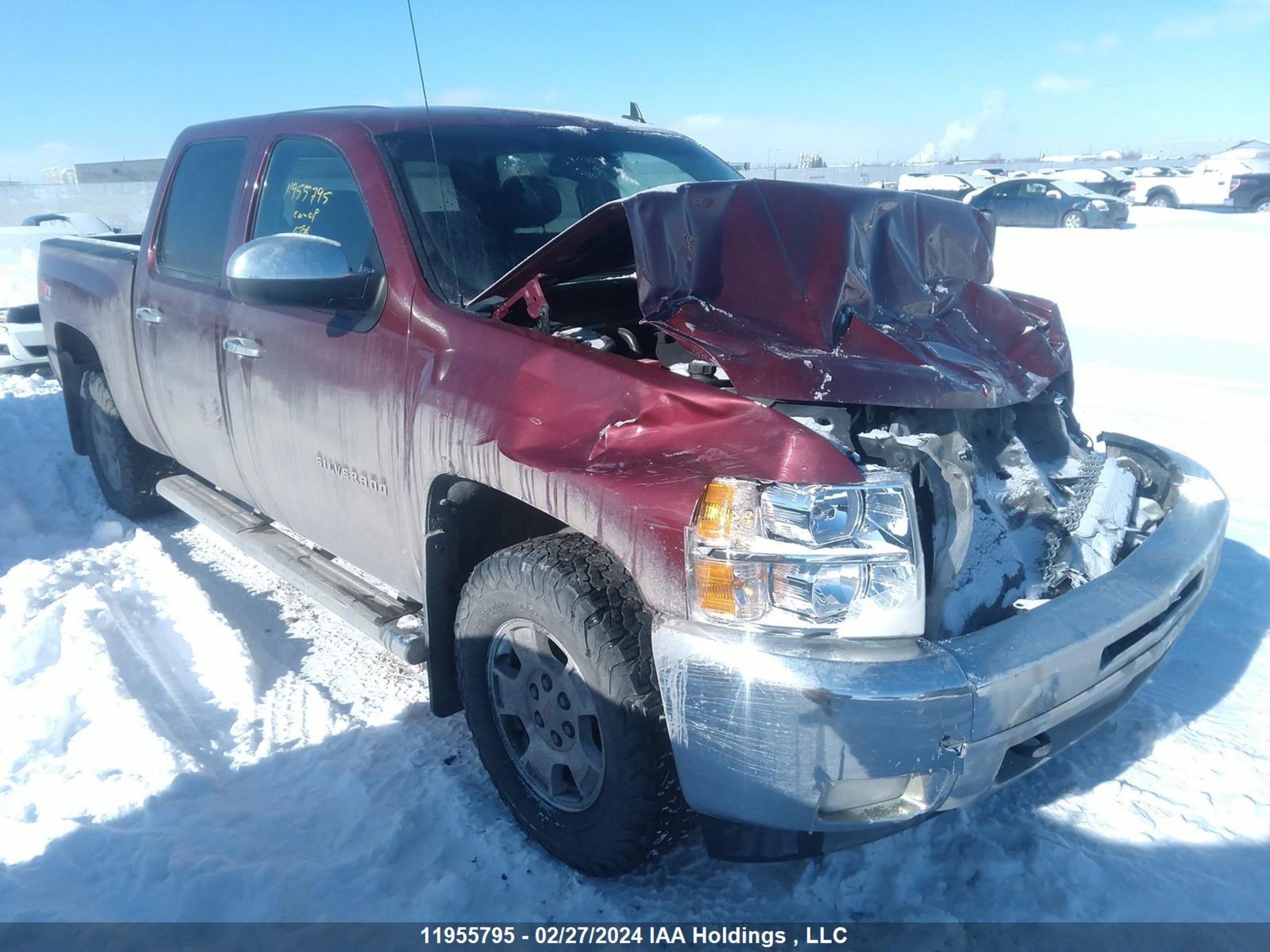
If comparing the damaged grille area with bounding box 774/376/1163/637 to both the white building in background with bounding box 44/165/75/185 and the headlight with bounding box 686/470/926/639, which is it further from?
the white building in background with bounding box 44/165/75/185

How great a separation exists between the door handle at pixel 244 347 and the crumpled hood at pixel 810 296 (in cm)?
111

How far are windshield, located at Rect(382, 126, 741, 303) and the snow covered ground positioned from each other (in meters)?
1.56

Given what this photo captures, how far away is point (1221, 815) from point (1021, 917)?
0.77 m

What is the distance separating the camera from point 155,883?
2.27m

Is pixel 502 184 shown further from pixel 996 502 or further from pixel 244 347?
pixel 996 502

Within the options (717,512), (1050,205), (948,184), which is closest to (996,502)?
(717,512)

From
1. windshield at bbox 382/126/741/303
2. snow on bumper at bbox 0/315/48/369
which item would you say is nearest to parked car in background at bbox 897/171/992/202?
snow on bumper at bbox 0/315/48/369

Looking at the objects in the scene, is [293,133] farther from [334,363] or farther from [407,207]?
[334,363]

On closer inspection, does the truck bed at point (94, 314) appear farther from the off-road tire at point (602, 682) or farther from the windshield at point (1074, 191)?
the windshield at point (1074, 191)

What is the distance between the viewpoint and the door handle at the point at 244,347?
3.10 meters

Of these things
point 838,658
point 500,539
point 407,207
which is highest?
point 407,207

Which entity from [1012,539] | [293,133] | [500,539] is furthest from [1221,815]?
[293,133]

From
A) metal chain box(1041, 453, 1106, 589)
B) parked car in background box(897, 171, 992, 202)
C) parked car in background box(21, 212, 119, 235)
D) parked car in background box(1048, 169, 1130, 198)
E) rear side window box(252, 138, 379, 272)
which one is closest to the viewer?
metal chain box(1041, 453, 1106, 589)

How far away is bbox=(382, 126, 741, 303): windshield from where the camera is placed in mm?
2754
